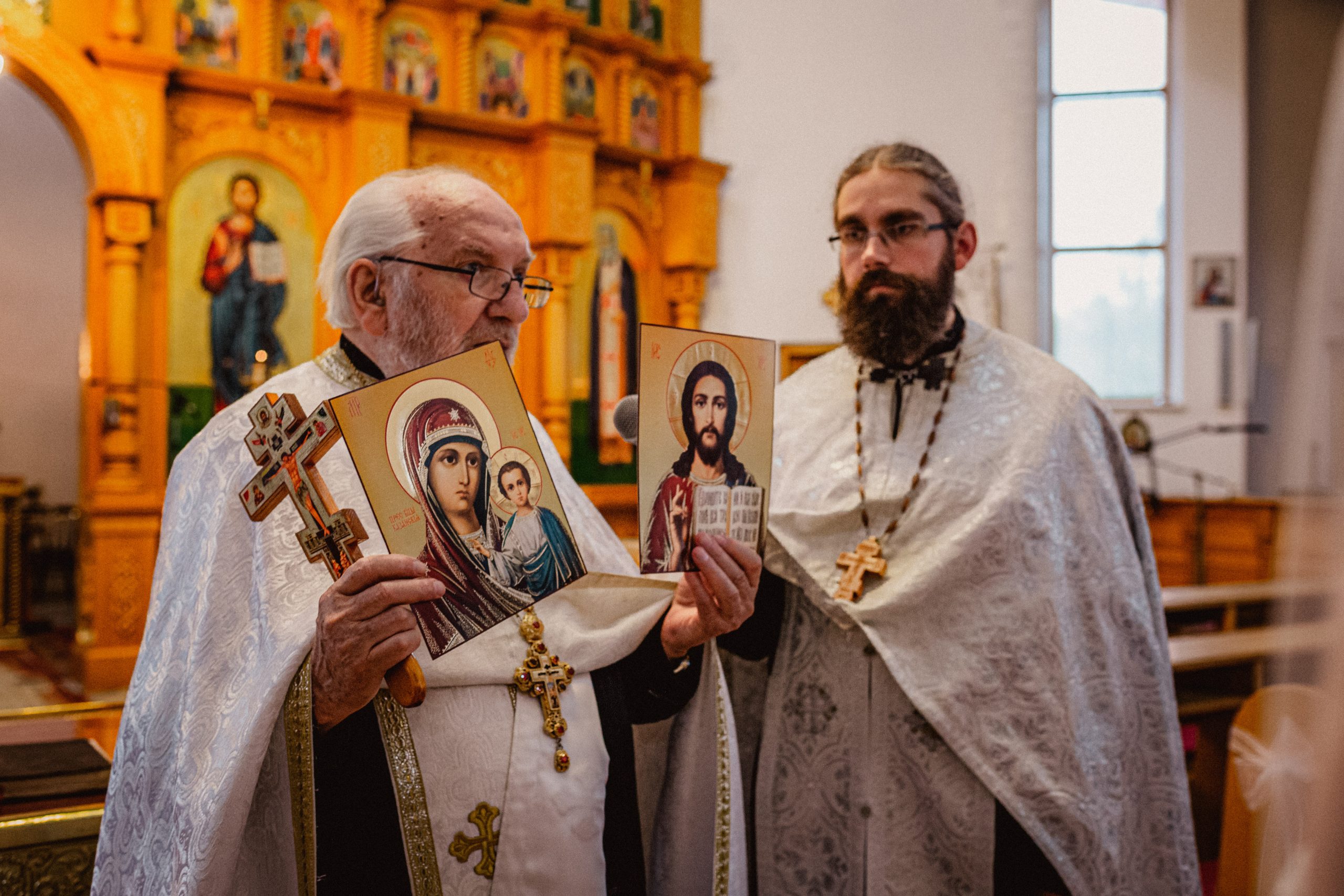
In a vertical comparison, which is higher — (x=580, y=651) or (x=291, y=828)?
(x=580, y=651)

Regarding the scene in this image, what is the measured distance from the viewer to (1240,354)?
437 inches

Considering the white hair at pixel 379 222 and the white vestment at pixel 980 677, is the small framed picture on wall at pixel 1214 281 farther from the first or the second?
the white hair at pixel 379 222

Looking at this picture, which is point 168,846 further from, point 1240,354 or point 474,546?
point 1240,354

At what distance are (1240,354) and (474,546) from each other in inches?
461

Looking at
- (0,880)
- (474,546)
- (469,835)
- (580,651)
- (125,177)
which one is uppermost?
(125,177)

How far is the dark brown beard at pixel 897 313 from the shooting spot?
2.37 metres

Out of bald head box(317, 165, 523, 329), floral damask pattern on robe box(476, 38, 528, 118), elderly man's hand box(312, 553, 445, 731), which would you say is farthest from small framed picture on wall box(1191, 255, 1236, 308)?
elderly man's hand box(312, 553, 445, 731)

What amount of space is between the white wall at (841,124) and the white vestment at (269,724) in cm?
671

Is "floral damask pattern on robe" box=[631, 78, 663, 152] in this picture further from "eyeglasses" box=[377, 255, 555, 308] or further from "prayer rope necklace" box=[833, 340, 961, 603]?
"eyeglasses" box=[377, 255, 555, 308]

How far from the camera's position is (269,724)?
1.52m

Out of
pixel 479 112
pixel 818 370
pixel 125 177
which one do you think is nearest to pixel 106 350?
pixel 125 177

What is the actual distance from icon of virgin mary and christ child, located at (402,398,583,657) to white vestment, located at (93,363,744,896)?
0.32m

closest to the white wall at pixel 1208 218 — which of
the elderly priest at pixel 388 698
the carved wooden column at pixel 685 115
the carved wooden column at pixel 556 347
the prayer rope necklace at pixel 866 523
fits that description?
the carved wooden column at pixel 685 115

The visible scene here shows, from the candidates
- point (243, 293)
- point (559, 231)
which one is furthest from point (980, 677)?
point (559, 231)
